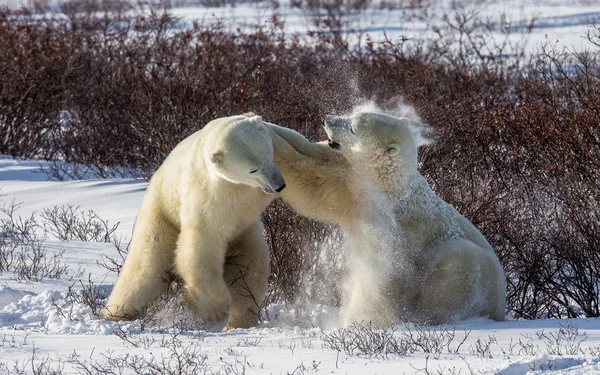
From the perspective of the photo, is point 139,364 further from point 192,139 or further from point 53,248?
point 53,248

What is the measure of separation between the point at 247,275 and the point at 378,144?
2.75 ft

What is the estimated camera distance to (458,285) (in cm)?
346

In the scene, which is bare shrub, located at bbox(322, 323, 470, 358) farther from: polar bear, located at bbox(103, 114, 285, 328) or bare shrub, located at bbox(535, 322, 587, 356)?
polar bear, located at bbox(103, 114, 285, 328)

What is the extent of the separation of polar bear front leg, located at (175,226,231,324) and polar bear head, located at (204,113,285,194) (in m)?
0.29

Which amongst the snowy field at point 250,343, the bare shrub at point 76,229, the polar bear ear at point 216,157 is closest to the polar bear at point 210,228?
the polar bear ear at point 216,157

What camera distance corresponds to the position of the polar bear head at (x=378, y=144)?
3.59m

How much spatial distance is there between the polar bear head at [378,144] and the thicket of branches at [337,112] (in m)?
1.01

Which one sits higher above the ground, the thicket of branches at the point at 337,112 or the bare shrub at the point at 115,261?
A: the thicket of branches at the point at 337,112

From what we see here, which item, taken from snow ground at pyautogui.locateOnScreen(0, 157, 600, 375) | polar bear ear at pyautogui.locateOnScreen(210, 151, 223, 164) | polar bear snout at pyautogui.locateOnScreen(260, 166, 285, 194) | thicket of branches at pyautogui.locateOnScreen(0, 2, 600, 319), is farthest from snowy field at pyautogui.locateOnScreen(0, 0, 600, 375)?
thicket of branches at pyautogui.locateOnScreen(0, 2, 600, 319)

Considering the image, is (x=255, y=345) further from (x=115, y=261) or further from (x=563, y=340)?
(x=115, y=261)

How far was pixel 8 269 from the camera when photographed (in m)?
4.46

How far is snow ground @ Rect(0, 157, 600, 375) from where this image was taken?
2512 millimetres

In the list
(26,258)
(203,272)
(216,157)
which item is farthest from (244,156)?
(26,258)

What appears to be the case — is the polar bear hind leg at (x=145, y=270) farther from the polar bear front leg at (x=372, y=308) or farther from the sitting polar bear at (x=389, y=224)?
the polar bear front leg at (x=372, y=308)
